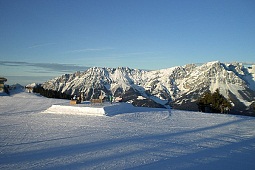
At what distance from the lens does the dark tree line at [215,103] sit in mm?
36938

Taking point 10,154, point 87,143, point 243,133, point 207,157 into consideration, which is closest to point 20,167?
point 10,154

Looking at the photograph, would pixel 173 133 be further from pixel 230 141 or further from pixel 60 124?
pixel 60 124

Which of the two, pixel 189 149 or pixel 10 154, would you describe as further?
pixel 189 149

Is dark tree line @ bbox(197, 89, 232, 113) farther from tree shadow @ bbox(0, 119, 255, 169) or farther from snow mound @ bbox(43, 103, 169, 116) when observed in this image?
tree shadow @ bbox(0, 119, 255, 169)

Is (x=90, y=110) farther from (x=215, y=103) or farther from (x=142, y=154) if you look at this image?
(x=215, y=103)

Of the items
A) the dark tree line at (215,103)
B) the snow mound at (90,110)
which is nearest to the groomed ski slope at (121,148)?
the snow mound at (90,110)

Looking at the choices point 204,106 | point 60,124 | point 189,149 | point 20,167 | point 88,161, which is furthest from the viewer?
point 204,106

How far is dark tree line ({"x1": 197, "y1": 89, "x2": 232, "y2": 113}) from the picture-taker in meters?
36.9

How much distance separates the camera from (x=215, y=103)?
122 ft

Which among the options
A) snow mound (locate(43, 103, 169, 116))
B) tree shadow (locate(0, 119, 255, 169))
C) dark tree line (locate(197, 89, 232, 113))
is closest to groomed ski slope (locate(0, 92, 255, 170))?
tree shadow (locate(0, 119, 255, 169))

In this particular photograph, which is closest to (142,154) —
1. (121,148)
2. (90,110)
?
(121,148)

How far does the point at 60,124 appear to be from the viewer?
66.4ft

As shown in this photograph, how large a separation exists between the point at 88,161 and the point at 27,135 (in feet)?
22.5

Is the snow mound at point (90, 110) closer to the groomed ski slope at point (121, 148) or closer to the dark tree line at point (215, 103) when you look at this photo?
the groomed ski slope at point (121, 148)
